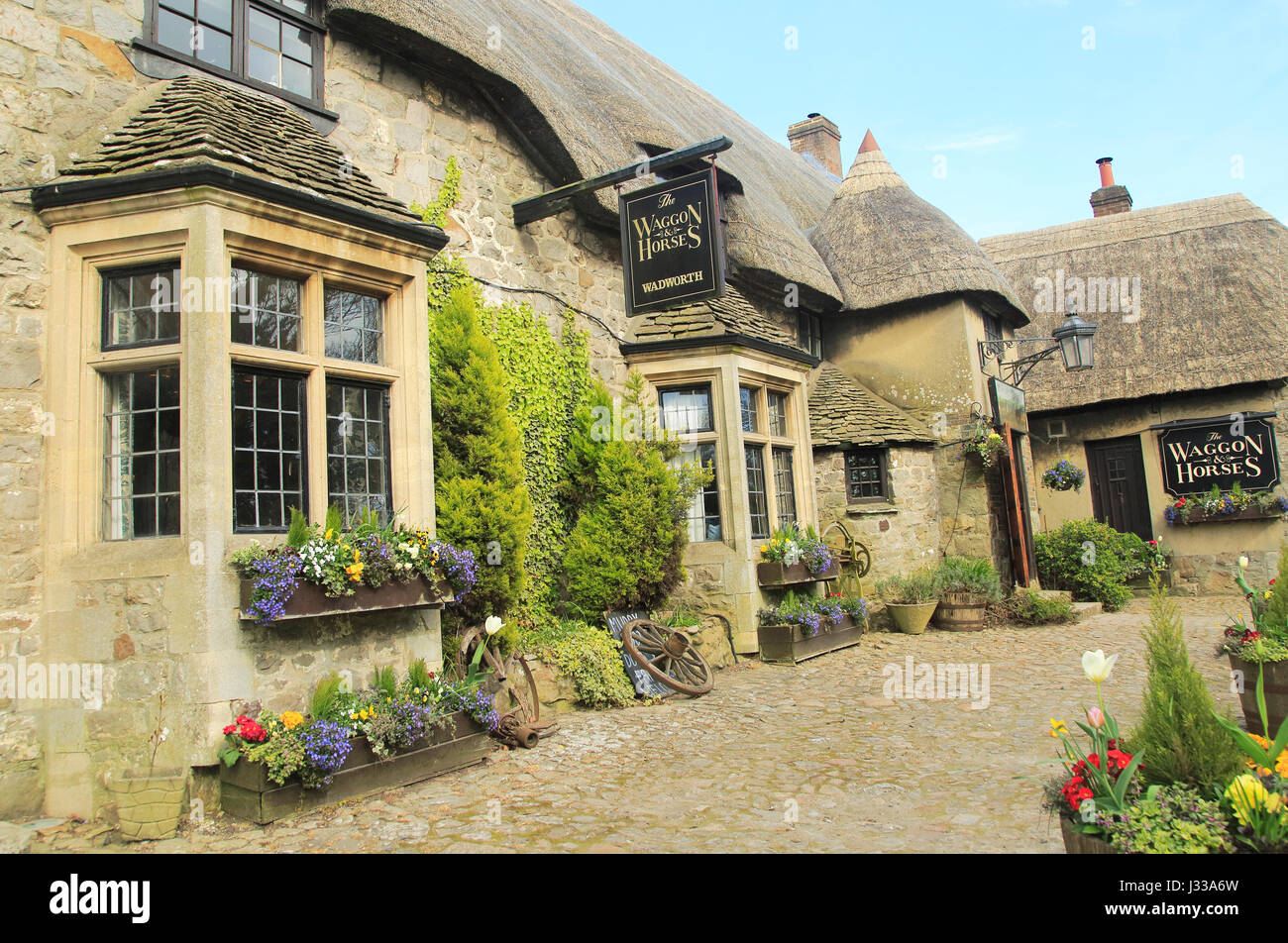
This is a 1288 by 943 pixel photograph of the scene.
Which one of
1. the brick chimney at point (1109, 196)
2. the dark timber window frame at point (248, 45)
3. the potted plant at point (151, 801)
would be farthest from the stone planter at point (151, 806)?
the brick chimney at point (1109, 196)

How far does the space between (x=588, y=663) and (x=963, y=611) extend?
662cm

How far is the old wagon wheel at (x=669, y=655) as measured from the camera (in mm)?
7414

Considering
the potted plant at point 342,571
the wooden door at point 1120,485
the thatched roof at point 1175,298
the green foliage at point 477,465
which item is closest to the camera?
the potted plant at point 342,571

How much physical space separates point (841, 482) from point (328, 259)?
8895 mm

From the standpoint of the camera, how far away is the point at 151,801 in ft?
14.3

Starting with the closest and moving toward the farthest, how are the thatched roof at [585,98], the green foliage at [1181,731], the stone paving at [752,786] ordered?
the green foliage at [1181,731] < the stone paving at [752,786] < the thatched roof at [585,98]

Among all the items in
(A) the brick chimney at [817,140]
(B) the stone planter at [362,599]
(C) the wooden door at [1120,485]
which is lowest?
(B) the stone planter at [362,599]

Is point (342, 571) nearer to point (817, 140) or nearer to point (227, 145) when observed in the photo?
point (227, 145)

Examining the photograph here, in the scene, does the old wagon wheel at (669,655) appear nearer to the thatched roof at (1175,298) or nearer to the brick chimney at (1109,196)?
the thatched roof at (1175,298)

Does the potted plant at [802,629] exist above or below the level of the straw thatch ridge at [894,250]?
below

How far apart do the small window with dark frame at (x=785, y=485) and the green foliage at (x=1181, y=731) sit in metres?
7.36

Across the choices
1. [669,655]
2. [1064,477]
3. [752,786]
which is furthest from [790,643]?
[1064,477]

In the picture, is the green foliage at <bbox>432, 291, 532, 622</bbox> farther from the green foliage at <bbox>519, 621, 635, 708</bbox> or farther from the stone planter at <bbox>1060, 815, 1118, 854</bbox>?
the stone planter at <bbox>1060, 815, 1118, 854</bbox>
